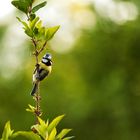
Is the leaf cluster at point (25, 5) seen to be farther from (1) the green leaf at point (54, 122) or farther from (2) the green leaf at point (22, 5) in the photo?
(1) the green leaf at point (54, 122)

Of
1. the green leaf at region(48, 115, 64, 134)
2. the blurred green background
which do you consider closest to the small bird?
the green leaf at region(48, 115, 64, 134)

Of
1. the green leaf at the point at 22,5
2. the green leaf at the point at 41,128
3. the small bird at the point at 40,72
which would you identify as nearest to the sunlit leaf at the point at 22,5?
the green leaf at the point at 22,5

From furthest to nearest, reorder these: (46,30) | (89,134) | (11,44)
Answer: (11,44) < (89,134) < (46,30)

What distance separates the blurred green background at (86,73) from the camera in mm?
18328

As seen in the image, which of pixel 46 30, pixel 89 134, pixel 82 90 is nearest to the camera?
pixel 46 30

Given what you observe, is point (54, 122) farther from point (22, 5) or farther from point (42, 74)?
point (22, 5)

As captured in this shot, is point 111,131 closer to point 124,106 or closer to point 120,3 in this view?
point 124,106

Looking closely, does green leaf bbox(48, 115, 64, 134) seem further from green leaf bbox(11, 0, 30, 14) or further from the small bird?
green leaf bbox(11, 0, 30, 14)

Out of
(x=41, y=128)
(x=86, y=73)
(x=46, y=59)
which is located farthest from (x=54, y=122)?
(x=86, y=73)

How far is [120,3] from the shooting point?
2019cm

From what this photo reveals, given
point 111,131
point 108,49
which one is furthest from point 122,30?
point 111,131

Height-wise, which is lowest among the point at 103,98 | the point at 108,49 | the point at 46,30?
the point at 46,30

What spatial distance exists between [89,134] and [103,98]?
141 centimetres

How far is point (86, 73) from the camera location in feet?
66.2
